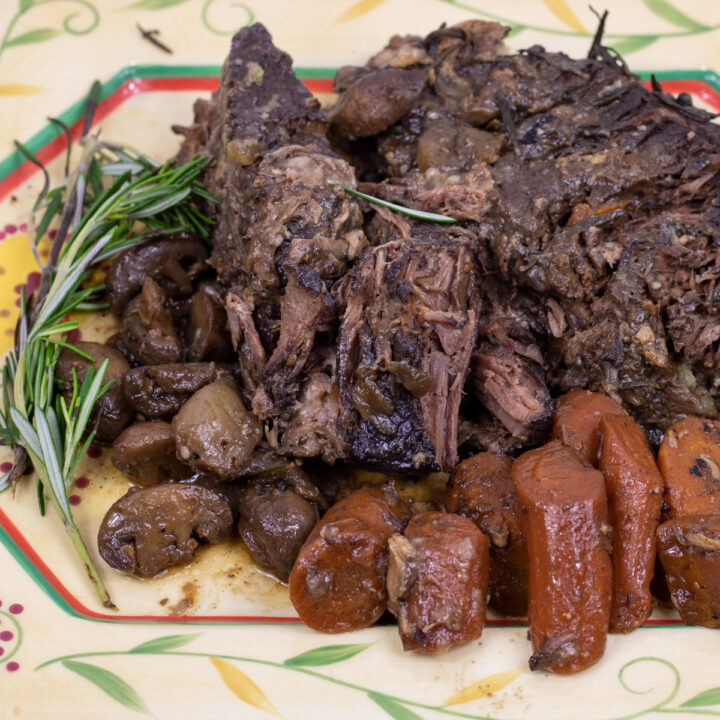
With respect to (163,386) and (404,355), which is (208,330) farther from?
(404,355)

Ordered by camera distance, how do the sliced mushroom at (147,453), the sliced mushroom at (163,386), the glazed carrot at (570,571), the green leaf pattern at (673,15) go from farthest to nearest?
1. the green leaf pattern at (673,15)
2. the sliced mushroom at (163,386)
3. the sliced mushroom at (147,453)
4. the glazed carrot at (570,571)

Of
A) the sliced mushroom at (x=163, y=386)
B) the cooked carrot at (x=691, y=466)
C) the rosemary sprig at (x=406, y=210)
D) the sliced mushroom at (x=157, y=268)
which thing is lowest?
the cooked carrot at (x=691, y=466)

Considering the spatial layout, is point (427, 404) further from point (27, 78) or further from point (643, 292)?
point (27, 78)

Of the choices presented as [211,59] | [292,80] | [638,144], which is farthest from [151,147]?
[638,144]

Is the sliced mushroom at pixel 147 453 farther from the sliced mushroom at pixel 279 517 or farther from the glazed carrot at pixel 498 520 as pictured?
the glazed carrot at pixel 498 520

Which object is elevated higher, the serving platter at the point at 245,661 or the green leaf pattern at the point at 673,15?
the green leaf pattern at the point at 673,15

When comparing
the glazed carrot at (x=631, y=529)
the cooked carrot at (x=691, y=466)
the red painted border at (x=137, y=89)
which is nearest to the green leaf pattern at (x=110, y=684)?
the glazed carrot at (x=631, y=529)
